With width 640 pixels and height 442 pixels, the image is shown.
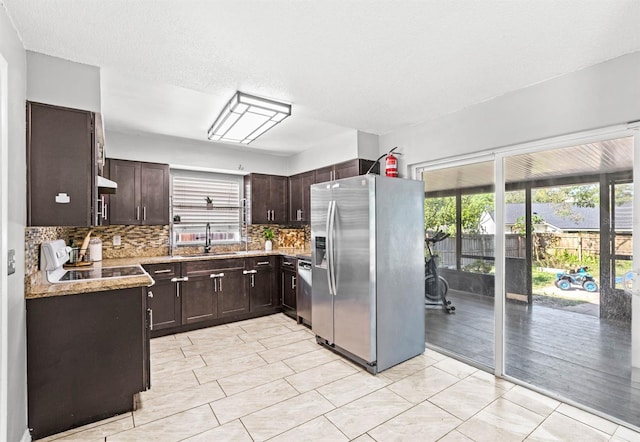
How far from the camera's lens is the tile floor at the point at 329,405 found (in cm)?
205

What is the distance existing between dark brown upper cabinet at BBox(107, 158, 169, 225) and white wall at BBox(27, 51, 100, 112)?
1.87m

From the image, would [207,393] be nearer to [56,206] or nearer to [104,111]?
[56,206]

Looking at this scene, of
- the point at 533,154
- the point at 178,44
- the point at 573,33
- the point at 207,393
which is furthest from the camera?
the point at 533,154

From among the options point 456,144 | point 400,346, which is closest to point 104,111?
point 456,144

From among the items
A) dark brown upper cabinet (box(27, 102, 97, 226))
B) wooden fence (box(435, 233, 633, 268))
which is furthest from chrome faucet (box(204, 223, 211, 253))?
wooden fence (box(435, 233, 633, 268))

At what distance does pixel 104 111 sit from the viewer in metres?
3.24

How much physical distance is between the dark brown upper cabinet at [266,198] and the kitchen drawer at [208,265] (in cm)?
84

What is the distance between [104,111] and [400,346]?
3882mm

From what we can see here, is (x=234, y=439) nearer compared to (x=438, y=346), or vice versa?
(x=234, y=439)

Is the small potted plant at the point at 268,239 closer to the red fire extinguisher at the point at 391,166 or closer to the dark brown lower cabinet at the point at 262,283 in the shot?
the dark brown lower cabinet at the point at 262,283

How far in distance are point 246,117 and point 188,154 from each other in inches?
67.8

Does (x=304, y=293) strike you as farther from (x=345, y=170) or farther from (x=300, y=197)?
(x=345, y=170)

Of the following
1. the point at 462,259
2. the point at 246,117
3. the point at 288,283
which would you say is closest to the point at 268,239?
the point at 288,283

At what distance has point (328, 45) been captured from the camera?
6.84 feet
